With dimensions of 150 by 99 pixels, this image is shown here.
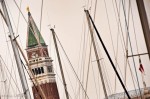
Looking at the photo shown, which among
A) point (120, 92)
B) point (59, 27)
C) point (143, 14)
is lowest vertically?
point (120, 92)

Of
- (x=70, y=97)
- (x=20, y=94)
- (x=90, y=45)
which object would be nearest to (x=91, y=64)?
(x=90, y=45)

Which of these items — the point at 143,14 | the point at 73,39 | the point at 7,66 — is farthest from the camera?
the point at 73,39

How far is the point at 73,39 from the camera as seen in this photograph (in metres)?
3.60

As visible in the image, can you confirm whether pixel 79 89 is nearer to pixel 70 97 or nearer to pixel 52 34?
pixel 70 97

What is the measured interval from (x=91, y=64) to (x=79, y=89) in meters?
0.30

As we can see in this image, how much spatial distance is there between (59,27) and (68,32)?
12cm

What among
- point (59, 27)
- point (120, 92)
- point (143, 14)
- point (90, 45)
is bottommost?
point (120, 92)

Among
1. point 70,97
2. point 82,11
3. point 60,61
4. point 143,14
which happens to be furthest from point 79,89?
point 143,14

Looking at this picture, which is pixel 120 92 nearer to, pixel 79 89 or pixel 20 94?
pixel 79 89

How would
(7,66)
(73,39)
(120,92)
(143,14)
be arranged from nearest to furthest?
(143,14)
(120,92)
(7,66)
(73,39)

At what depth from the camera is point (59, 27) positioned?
3.70m

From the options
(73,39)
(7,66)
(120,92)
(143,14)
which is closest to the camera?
(143,14)

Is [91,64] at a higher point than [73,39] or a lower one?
lower

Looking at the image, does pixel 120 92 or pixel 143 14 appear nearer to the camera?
pixel 143 14
